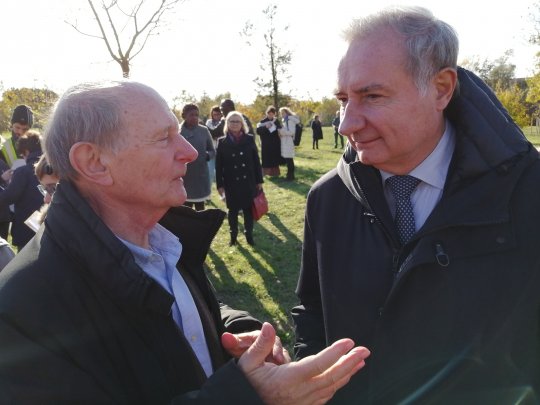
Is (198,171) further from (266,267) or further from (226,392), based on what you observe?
(226,392)


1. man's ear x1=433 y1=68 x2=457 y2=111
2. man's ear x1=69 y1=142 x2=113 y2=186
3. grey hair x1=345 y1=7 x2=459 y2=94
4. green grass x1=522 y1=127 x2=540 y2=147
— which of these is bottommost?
green grass x1=522 y1=127 x2=540 y2=147

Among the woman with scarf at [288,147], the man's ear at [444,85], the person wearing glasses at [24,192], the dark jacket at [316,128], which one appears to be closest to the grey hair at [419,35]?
the man's ear at [444,85]

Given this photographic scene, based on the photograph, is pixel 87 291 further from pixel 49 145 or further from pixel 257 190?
pixel 257 190

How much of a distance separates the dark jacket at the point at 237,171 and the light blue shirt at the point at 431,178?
511cm

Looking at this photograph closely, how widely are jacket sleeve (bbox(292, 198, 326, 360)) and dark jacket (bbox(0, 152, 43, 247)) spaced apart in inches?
147

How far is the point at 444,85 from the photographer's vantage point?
71.0 inches

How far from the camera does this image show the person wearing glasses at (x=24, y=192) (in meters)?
4.68

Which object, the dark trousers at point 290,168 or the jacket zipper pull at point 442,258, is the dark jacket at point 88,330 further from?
the dark trousers at point 290,168

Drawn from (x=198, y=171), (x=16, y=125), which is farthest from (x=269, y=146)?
(x=16, y=125)

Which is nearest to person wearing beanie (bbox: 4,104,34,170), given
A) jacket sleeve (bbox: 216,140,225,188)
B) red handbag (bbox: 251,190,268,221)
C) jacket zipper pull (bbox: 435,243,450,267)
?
jacket sleeve (bbox: 216,140,225,188)

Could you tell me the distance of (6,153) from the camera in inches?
249

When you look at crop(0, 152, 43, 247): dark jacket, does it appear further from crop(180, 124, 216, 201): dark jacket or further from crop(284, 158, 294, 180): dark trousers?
crop(284, 158, 294, 180): dark trousers

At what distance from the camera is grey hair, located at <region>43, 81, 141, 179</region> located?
149 centimetres

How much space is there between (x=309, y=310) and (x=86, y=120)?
54.6 inches
